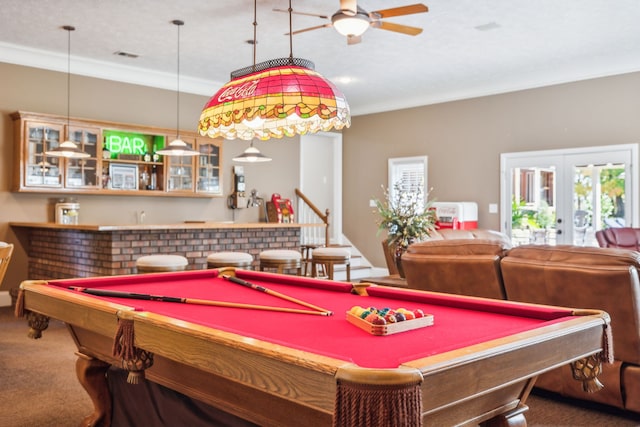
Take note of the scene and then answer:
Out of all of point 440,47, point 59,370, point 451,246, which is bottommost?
point 59,370

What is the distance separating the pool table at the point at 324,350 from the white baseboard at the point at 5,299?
4535 millimetres

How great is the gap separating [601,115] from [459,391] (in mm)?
6754

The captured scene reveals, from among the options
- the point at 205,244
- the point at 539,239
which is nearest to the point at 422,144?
the point at 539,239

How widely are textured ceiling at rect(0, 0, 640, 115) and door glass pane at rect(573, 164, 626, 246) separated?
1.23 m

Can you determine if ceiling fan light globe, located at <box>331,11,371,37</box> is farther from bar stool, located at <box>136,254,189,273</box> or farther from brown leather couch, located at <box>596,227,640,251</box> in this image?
brown leather couch, located at <box>596,227,640,251</box>

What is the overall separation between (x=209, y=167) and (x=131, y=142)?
3.67 feet

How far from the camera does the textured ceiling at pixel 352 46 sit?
5340mm

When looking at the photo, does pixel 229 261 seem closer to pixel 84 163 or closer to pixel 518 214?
pixel 84 163

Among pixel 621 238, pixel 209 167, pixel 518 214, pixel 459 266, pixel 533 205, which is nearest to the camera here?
pixel 459 266

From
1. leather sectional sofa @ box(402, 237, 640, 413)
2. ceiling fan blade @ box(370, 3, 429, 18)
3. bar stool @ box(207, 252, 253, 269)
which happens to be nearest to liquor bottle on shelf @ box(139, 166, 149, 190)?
bar stool @ box(207, 252, 253, 269)

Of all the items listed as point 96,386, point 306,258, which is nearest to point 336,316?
point 96,386

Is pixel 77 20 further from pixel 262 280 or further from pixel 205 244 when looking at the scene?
pixel 262 280

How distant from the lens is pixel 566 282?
3.10m

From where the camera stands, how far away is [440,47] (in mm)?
6523
